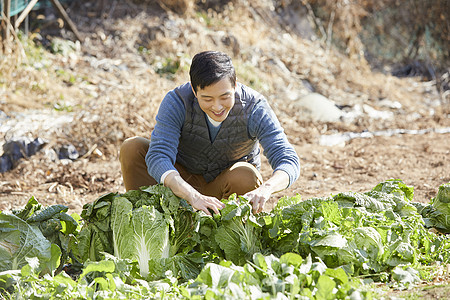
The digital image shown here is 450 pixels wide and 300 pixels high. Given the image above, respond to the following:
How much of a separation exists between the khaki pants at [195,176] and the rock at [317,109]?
5.02 metres

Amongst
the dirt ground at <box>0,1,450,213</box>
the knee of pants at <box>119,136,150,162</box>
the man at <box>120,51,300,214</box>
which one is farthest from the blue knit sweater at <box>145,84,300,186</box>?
the dirt ground at <box>0,1,450,213</box>

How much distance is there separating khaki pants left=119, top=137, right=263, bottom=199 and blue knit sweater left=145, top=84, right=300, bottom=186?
201 mm

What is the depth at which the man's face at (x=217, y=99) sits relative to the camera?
3043 millimetres

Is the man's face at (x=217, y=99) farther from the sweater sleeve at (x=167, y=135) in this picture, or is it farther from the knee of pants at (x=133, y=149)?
the knee of pants at (x=133, y=149)

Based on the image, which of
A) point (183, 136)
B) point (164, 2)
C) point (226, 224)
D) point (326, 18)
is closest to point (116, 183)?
point (183, 136)

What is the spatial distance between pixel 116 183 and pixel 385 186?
3124 millimetres

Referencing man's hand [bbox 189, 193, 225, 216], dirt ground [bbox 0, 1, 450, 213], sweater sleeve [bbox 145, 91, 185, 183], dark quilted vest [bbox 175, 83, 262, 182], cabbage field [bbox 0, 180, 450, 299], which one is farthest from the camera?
dirt ground [bbox 0, 1, 450, 213]

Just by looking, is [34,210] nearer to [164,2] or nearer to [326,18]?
[164,2]

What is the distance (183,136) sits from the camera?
353cm

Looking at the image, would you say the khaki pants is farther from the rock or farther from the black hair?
the rock

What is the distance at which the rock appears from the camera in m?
8.48

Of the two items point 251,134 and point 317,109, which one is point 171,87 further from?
point 251,134

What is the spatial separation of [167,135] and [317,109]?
5.74 metres

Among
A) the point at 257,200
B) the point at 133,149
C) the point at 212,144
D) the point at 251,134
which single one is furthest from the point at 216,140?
the point at 257,200
